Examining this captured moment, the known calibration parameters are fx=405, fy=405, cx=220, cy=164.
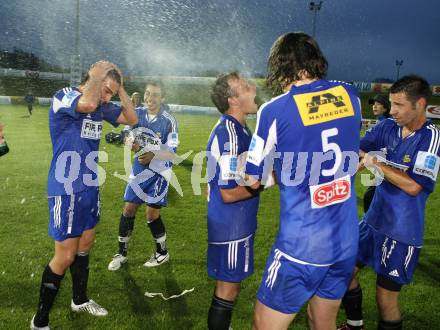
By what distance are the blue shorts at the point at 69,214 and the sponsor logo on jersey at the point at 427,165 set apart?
10.4 ft

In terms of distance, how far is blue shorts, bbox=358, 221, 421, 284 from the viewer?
3537mm

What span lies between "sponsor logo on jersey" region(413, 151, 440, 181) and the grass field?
198cm

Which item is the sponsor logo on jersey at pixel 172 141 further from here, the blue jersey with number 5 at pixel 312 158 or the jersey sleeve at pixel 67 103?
the blue jersey with number 5 at pixel 312 158

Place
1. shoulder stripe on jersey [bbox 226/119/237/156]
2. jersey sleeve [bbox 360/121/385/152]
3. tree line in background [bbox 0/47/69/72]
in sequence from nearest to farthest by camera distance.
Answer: shoulder stripe on jersey [bbox 226/119/237/156], jersey sleeve [bbox 360/121/385/152], tree line in background [bbox 0/47/69/72]

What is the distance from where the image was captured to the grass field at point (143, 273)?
442 centimetres

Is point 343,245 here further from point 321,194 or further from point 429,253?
point 429,253

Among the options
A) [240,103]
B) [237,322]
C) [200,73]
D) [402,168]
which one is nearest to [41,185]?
[237,322]

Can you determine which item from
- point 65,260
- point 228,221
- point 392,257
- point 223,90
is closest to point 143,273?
point 65,260

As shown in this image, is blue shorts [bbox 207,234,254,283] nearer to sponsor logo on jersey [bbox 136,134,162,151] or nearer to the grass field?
the grass field

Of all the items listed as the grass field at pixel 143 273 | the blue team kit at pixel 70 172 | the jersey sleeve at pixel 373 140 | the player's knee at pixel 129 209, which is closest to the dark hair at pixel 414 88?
the jersey sleeve at pixel 373 140

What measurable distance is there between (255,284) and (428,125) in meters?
2.95

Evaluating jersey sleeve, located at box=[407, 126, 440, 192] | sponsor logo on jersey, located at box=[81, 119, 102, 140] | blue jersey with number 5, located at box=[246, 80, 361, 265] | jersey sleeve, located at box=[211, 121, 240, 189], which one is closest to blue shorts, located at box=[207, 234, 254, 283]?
jersey sleeve, located at box=[211, 121, 240, 189]

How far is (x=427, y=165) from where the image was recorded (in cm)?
346

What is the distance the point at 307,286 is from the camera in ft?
8.45
